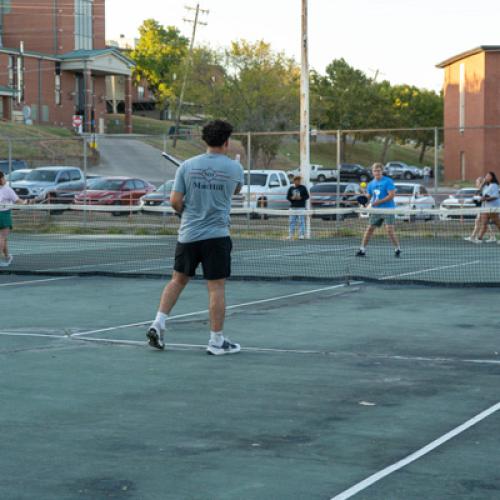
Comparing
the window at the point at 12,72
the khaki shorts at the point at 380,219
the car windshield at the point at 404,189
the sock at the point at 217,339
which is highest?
the window at the point at 12,72

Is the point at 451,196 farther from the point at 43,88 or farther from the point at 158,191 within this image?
the point at 43,88

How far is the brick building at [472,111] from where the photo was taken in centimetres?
6375

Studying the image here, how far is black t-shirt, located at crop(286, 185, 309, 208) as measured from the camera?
25.9 meters

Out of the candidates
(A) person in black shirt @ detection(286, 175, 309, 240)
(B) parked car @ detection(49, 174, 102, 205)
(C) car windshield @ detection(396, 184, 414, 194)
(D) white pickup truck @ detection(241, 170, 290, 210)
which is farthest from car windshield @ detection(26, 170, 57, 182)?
(A) person in black shirt @ detection(286, 175, 309, 240)

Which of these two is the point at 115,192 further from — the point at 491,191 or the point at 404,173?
the point at 404,173

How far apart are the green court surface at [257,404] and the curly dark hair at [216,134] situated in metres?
1.76

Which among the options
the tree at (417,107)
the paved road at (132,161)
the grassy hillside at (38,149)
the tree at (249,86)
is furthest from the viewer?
the tree at (417,107)

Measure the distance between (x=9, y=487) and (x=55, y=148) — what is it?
187 ft

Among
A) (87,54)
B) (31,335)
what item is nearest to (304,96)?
(31,335)

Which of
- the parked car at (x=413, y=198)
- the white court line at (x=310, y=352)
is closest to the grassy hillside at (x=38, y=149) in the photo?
the parked car at (x=413, y=198)

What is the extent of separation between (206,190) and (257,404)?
2522mm

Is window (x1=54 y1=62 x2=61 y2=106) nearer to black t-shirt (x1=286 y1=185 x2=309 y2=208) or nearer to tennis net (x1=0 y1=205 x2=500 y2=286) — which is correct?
tennis net (x1=0 y1=205 x2=500 y2=286)

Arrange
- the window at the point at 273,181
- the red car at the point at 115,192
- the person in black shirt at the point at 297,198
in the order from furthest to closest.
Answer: the window at the point at 273,181
the red car at the point at 115,192
the person in black shirt at the point at 297,198

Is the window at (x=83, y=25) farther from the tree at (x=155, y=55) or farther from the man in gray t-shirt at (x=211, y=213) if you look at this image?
the man in gray t-shirt at (x=211, y=213)
